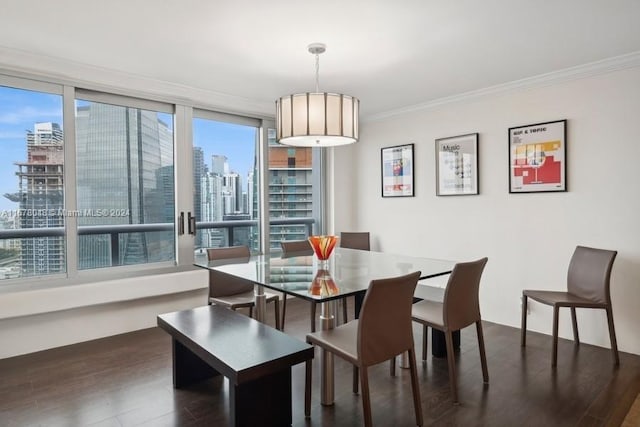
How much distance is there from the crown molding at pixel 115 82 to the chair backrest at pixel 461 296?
9.87ft

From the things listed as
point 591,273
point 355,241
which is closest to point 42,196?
point 355,241

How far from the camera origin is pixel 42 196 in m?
3.24

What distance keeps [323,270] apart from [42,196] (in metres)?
2.48

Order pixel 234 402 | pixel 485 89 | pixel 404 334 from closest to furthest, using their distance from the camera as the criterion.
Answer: pixel 234 402 → pixel 404 334 → pixel 485 89

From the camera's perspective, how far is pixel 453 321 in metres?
2.47

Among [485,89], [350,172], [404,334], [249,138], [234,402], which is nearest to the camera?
[234,402]

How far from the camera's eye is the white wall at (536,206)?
10.3 ft

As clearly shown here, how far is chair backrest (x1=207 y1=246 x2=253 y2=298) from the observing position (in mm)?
3379

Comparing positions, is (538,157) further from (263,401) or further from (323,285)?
(263,401)

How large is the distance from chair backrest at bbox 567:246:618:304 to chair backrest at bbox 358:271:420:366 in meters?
1.83

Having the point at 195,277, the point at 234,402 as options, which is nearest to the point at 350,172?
the point at 195,277

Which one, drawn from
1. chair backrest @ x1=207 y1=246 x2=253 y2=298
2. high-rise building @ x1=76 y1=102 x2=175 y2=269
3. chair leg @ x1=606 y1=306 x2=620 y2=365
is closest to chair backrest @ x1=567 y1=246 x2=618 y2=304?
chair leg @ x1=606 y1=306 x2=620 y2=365

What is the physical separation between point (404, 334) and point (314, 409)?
0.73 meters

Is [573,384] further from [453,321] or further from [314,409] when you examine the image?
[314,409]
